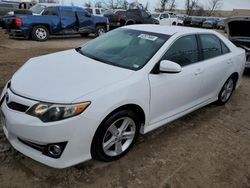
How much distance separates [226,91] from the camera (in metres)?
5.12

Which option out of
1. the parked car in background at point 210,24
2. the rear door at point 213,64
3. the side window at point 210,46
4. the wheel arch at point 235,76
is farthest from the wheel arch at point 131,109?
the parked car in background at point 210,24

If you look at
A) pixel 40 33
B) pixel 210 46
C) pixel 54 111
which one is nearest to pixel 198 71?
pixel 210 46

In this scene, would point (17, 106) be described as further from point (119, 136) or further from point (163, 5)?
point (163, 5)

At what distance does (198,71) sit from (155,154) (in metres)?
1.46

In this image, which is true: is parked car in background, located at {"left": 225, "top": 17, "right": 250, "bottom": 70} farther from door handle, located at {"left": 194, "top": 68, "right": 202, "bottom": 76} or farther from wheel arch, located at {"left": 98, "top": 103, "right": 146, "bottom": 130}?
wheel arch, located at {"left": 98, "top": 103, "right": 146, "bottom": 130}

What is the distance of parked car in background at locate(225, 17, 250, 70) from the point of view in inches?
274

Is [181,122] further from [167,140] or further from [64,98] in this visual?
[64,98]

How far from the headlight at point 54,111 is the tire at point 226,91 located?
131 inches

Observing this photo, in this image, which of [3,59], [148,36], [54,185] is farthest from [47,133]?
[3,59]

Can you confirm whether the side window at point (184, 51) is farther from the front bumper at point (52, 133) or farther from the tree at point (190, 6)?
the tree at point (190, 6)

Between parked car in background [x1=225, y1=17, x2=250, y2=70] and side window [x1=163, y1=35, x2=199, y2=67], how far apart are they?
142 inches

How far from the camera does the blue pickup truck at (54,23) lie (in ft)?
39.4

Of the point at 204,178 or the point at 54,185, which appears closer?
the point at 54,185

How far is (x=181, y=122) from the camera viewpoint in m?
4.29
